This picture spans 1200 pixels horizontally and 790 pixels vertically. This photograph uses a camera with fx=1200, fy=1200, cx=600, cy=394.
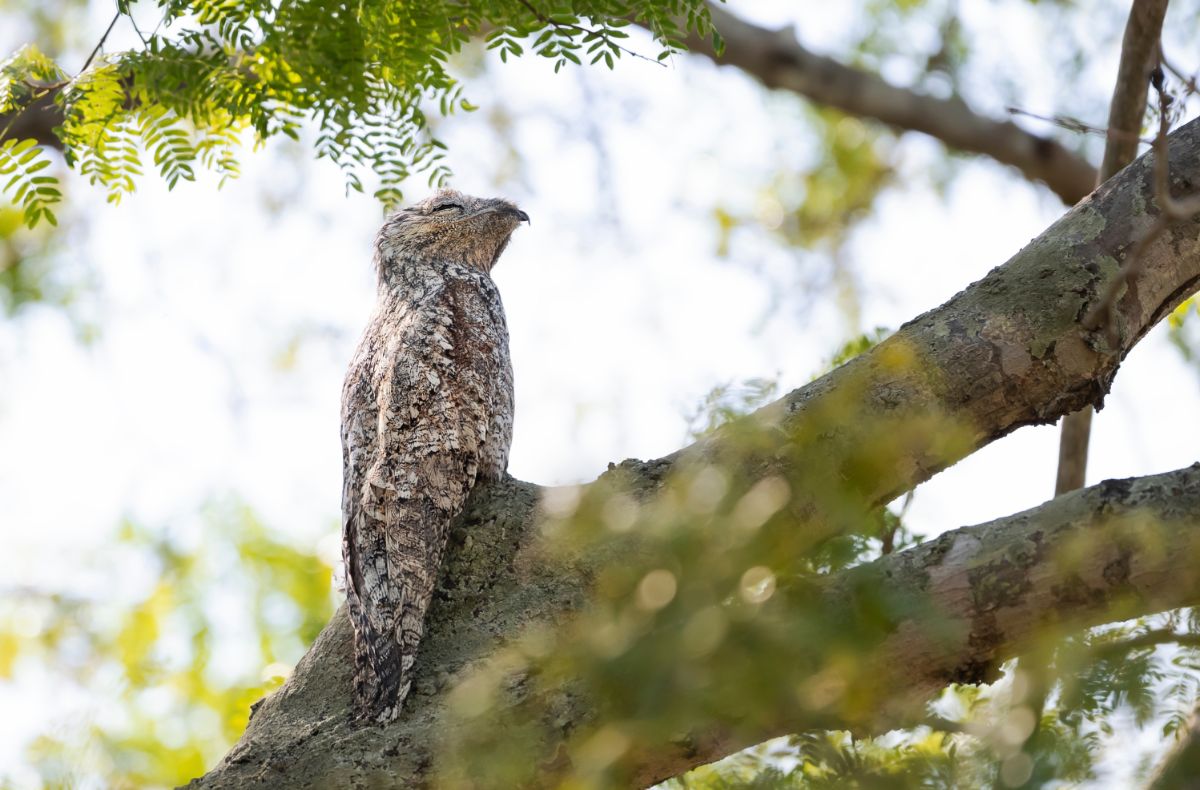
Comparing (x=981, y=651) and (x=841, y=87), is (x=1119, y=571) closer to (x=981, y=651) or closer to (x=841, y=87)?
(x=981, y=651)

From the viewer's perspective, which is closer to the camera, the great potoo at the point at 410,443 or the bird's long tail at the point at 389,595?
the bird's long tail at the point at 389,595

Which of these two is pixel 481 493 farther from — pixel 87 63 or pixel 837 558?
pixel 837 558

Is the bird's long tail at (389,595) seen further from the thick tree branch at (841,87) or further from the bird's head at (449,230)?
the thick tree branch at (841,87)

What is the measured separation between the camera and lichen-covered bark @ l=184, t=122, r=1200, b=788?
9.03 ft

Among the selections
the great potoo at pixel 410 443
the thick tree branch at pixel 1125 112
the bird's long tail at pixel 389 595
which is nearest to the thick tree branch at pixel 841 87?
the thick tree branch at pixel 1125 112

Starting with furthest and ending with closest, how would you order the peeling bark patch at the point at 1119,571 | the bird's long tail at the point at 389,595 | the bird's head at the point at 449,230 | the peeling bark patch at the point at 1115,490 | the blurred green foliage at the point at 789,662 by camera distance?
the bird's head at the point at 449,230
the bird's long tail at the point at 389,595
the peeling bark patch at the point at 1115,490
the peeling bark patch at the point at 1119,571
the blurred green foliage at the point at 789,662

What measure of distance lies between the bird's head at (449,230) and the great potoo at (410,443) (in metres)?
0.25

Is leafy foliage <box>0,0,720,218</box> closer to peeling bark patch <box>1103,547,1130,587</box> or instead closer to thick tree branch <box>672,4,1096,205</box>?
peeling bark patch <box>1103,547,1130,587</box>

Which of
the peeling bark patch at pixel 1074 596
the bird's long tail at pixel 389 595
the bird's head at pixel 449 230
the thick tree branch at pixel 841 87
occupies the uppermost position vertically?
the thick tree branch at pixel 841 87

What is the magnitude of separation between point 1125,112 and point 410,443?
303cm

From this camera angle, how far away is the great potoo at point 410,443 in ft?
12.2

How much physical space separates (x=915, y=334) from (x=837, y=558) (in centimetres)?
167

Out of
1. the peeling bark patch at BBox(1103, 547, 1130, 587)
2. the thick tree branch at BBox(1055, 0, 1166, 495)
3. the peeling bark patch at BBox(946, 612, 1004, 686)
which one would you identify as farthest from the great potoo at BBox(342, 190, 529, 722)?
the thick tree branch at BBox(1055, 0, 1166, 495)

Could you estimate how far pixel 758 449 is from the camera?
3.02 meters
